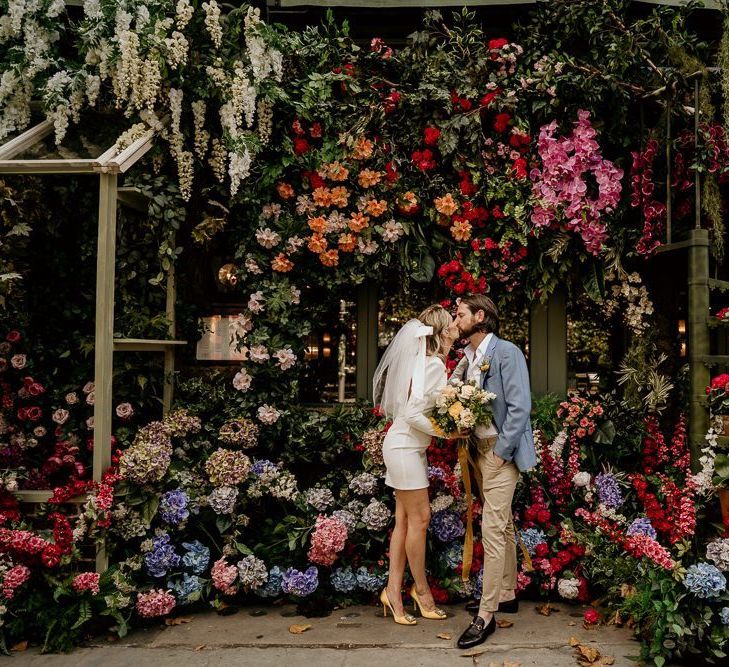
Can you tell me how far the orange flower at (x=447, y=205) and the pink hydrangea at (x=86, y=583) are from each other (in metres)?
3.84

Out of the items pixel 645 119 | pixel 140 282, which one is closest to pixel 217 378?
pixel 140 282

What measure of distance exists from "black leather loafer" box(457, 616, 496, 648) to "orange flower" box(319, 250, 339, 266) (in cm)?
300

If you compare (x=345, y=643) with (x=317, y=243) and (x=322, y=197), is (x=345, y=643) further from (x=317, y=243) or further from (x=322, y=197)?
(x=322, y=197)

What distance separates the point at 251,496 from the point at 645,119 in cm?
462

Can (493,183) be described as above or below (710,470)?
above

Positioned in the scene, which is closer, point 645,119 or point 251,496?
point 251,496

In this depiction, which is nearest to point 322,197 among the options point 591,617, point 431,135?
point 431,135

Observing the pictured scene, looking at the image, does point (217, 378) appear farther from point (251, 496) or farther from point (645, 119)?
point (645, 119)

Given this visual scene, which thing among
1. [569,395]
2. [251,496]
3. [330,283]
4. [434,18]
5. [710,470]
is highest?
[434,18]

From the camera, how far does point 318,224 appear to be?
17.3 ft

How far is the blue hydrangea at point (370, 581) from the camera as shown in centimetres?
473

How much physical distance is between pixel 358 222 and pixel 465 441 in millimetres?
2070

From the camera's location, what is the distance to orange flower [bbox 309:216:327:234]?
5285 millimetres

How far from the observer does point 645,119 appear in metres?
5.34
